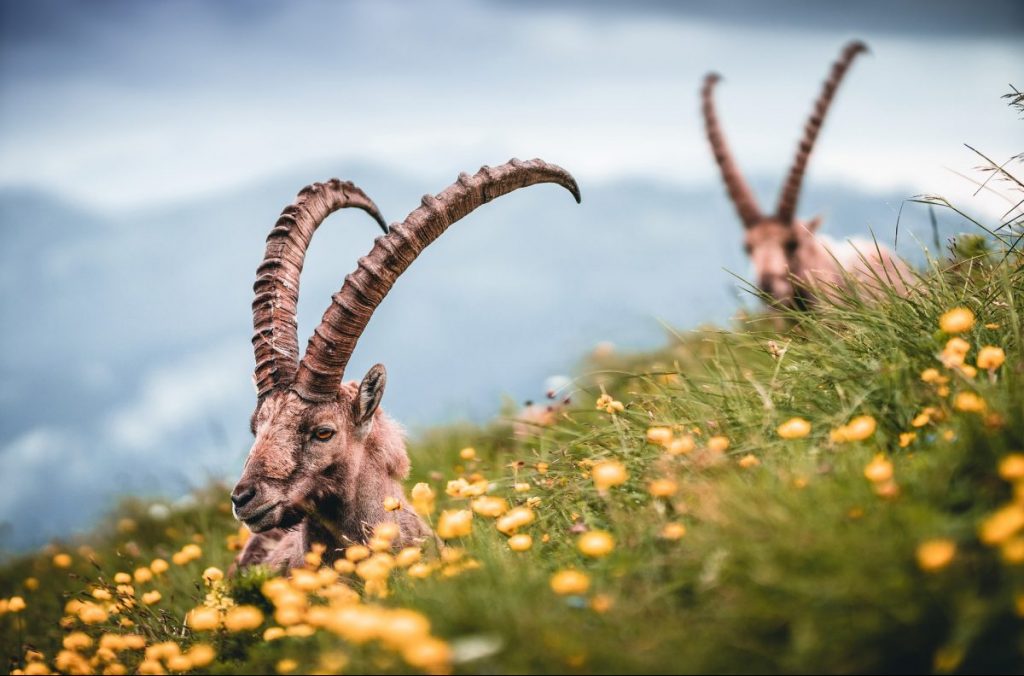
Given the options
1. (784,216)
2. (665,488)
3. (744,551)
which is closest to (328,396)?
(665,488)

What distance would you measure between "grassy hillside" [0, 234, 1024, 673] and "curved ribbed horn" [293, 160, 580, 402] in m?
1.25

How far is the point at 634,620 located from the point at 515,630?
15.7 inches

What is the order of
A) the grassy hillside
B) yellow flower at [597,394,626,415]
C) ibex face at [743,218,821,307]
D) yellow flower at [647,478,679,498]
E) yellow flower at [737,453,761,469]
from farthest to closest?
ibex face at [743,218,821,307] < yellow flower at [597,394,626,415] < yellow flower at [737,453,761,469] < yellow flower at [647,478,679,498] < the grassy hillside

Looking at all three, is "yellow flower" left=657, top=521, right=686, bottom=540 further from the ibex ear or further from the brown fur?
the ibex ear

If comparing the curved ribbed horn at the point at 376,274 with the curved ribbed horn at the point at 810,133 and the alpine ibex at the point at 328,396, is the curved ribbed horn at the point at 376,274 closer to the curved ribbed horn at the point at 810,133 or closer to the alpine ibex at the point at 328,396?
the alpine ibex at the point at 328,396

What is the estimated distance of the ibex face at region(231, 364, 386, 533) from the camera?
4.27 m

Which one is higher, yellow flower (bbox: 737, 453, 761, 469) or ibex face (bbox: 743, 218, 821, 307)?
ibex face (bbox: 743, 218, 821, 307)

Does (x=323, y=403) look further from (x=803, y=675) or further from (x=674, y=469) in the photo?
(x=803, y=675)

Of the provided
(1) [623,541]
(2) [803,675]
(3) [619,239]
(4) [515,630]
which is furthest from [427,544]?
(3) [619,239]

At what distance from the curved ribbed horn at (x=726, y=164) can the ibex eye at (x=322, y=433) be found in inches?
348

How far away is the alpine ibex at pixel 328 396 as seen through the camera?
4.39m

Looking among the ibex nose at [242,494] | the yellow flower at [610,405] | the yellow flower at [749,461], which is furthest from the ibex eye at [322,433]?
the yellow flower at [749,461]

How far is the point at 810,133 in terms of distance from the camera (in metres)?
11.1

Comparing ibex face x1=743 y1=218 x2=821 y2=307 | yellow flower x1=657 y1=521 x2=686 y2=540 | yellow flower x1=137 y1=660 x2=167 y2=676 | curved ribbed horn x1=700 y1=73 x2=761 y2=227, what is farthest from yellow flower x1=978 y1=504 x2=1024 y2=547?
curved ribbed horn x1=700 y1=73 x2=761 y2=227
